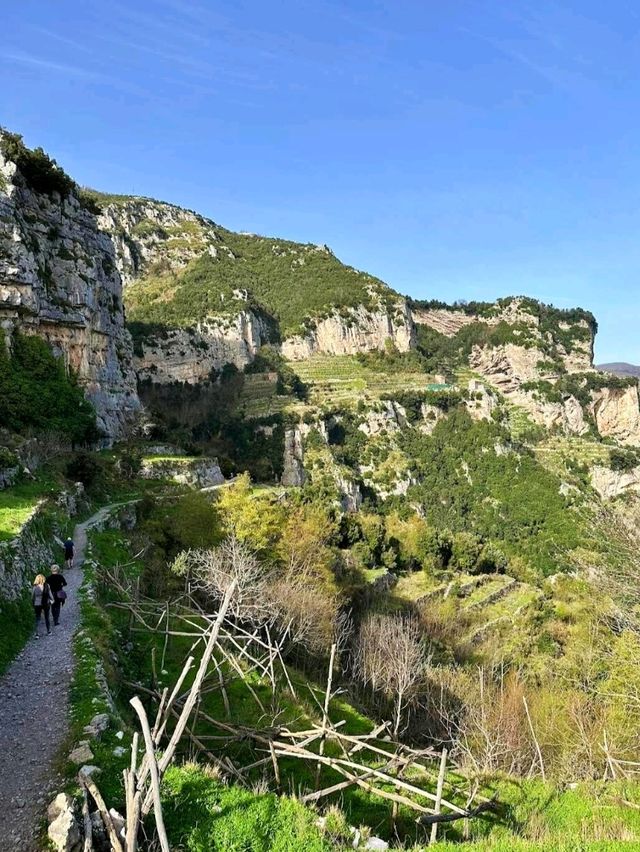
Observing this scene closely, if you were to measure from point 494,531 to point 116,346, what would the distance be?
45.0m

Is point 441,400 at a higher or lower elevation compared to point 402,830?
higher

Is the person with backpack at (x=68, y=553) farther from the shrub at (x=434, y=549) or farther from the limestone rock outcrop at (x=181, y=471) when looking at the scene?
the shrub at (x=434, y=549)

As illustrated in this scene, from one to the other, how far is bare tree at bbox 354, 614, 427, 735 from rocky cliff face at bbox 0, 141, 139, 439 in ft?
84.4

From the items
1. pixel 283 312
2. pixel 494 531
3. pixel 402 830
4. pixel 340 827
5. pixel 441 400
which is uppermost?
pixel 283 312

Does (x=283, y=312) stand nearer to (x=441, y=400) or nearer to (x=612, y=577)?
(x=441, y=400)

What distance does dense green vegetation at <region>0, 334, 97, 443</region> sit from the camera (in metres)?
30.0

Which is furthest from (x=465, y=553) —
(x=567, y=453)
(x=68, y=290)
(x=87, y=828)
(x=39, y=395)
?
(x=567, y=453)

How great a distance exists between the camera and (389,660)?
20.4 m

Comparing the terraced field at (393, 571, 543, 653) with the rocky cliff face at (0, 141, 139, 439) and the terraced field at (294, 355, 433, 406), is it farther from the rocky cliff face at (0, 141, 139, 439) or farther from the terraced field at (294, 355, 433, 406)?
the terraced field at (294, 355, 433, 406)

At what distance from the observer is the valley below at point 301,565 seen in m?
7.47

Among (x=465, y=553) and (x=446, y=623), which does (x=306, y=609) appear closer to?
(x=446, y=623)

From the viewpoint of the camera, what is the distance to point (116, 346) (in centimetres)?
4684

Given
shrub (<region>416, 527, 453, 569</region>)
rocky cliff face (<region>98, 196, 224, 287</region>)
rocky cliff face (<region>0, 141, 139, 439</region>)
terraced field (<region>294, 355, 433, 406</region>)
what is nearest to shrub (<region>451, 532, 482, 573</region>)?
shrub (<region>416, 527, 453, 569</region>)

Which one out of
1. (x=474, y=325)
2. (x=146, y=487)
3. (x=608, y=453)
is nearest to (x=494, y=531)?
(x=608, y=453)
